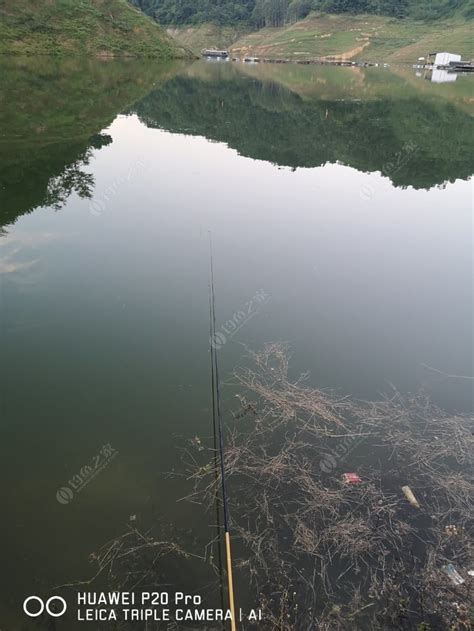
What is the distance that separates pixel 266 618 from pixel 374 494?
2.16 metres

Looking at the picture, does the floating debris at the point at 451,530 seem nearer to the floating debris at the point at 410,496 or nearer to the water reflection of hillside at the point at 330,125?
the floating debris at the point at 410,496

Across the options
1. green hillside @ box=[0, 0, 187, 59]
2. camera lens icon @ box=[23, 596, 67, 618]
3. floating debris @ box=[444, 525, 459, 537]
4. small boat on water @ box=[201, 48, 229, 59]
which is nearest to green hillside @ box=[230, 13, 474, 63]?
small boat on water @ box=[201, 48, 229, 59]

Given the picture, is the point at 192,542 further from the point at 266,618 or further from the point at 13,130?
the point at 13,130

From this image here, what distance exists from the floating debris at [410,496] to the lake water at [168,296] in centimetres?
200

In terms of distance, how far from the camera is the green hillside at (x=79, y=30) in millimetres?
54906

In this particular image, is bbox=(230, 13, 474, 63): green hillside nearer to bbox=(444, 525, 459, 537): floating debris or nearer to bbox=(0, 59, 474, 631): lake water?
bbox=(0, 59, 474, 631): lake water

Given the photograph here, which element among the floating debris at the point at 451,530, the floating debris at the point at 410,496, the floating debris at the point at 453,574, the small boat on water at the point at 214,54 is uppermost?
the small boat on water at the point at 214,54

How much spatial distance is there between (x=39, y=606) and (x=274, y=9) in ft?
515

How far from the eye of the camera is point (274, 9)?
125 metres

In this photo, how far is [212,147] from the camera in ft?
76.9

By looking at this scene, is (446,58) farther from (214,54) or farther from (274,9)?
(274,9)

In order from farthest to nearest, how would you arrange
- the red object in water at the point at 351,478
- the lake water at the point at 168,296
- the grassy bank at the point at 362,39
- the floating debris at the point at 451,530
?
the grassy bank at the point at 362,39, the red object in water at the point at 351,478, the lake water at the point at 168,296, the floating debris at the point at 451,530

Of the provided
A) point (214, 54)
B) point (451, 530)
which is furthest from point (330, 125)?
point (214, 54)

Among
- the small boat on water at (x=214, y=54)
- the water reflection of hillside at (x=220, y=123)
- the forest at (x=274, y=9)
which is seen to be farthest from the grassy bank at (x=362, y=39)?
the water reflection of hillside at (x=220, y=123)
